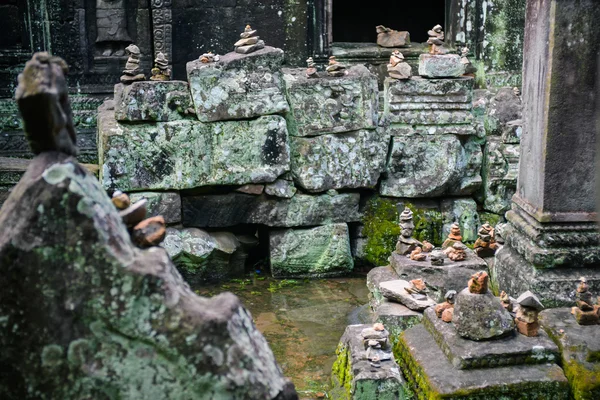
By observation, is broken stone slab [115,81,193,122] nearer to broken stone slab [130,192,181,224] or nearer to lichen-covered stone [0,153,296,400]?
broken stone slab [130,192,181,224]

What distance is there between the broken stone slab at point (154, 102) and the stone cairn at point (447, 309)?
9.14 ft

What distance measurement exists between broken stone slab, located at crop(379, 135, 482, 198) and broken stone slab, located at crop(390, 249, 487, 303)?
3.97 ft

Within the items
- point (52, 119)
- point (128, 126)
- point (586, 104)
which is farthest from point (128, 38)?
point (52, 119)

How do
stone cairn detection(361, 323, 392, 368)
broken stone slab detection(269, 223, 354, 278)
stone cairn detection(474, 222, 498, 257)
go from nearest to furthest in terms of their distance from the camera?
1. stone cairn detection(361, 323, 392, 368)
2. stone cairn detection(474, 222, 498, 257)
3. broken stone slab detection(269, 223, 354, 278)

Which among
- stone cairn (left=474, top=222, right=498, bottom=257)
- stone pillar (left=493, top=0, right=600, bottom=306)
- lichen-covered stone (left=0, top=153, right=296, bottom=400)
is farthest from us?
stone cairn (left=474, top=222, right=498, bottom=257)

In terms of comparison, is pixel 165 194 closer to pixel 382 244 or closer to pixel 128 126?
pixel 128 126

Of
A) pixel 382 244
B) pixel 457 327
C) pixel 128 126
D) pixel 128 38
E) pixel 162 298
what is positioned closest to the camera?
pixel 162 298

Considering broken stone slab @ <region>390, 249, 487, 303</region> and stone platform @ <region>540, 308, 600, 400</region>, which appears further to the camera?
broken stone slab @ <region>390, 249, 487, 303</region>

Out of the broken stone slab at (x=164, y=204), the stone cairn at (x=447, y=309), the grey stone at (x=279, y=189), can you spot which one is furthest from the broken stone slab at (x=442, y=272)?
the broken stone slab at (x=164, y=204)

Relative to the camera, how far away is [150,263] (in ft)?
5.94

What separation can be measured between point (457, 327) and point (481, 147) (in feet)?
9.95

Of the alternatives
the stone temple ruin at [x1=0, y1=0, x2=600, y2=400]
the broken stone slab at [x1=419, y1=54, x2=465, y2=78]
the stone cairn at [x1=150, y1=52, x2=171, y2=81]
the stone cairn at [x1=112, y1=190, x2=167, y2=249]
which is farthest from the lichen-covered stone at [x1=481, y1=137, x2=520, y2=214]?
the stone cairn at [x1=112, y1=190, x2=167, y2=249]

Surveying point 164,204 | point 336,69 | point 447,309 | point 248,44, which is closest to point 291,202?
point 164,204

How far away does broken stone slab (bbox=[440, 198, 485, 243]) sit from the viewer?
21.8 ft
